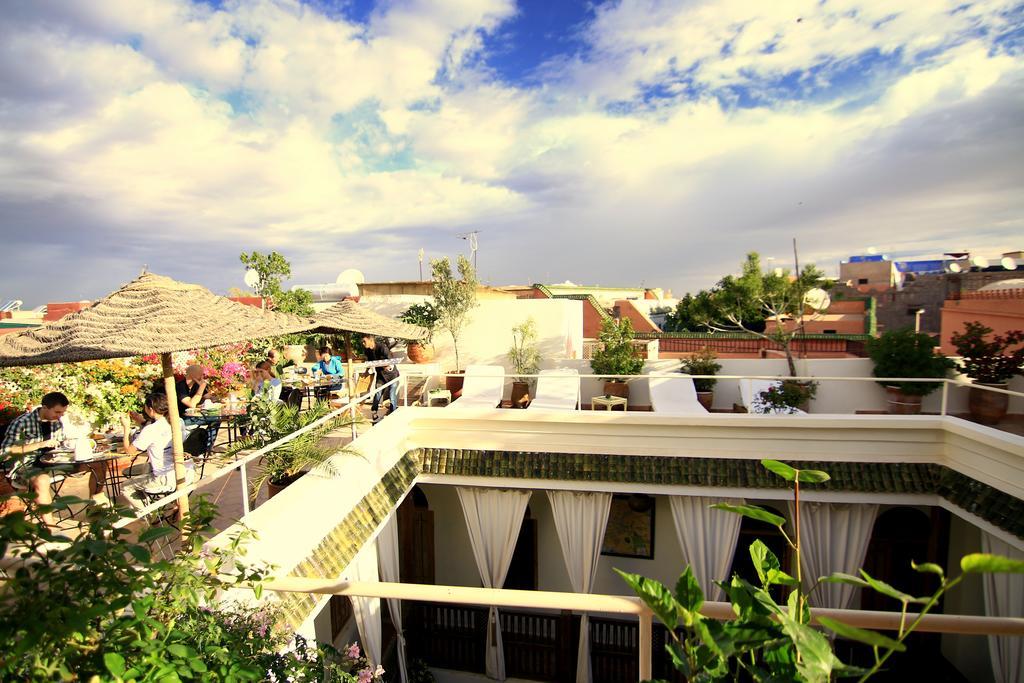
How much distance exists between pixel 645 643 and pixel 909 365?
8.39 metres

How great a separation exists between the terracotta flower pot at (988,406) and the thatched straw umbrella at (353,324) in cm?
817

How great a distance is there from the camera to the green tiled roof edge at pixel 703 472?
17.3 ft

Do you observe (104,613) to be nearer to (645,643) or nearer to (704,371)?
(645,643)

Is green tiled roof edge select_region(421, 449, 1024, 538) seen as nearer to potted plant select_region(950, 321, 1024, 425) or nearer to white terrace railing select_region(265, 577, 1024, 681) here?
potted plant select_region(950, 321, 1024, 425)

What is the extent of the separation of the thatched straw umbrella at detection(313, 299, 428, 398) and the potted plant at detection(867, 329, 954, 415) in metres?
7.72

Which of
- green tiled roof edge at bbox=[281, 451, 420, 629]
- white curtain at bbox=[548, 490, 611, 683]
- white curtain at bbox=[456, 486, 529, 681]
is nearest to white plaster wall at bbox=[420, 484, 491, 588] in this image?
white curtain at bbox=[456, 486, 529, 681]

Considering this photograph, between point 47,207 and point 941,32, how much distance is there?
2257cm

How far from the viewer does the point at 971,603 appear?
6312 millimetres

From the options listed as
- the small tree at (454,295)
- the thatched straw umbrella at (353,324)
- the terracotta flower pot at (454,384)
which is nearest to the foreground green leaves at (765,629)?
the thatched straw umbrella at (353,324)

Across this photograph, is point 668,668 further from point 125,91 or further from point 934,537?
point 125,91

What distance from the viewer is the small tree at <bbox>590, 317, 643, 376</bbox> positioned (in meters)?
8.48

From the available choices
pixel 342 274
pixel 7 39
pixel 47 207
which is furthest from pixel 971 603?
pixel 342 274

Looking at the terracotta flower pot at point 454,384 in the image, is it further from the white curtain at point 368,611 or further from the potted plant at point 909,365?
the potted plant at point 909,365

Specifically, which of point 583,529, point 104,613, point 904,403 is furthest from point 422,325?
point 104,613
